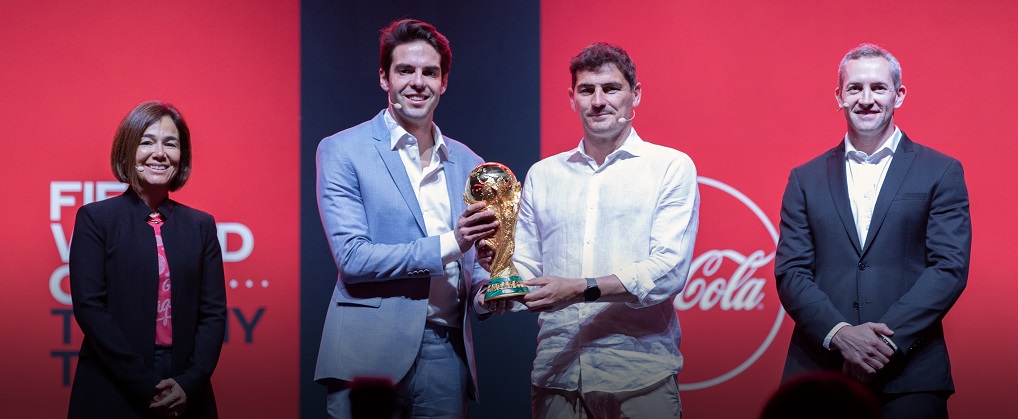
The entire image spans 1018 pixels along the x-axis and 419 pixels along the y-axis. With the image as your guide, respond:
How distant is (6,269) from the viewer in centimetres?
453

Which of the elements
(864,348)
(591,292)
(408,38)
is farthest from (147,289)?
(864,348)

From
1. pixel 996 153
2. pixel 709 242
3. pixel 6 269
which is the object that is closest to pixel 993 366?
pixel 996 153

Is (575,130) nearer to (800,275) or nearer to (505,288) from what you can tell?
(800,275)

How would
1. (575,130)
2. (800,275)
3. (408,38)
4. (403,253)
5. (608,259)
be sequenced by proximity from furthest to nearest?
(575,130)
(408,38)
(800,275)
(608,259)
(403,253)

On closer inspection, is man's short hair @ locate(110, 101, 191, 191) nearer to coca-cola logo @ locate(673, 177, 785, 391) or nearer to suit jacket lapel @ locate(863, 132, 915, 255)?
suit jacket lapel @ locate(863, 132, 915, 255)

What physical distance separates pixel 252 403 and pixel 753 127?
111 inches

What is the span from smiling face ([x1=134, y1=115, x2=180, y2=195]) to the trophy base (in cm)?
114

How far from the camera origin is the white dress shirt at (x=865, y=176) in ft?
10.7

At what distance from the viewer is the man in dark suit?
3.08 meters

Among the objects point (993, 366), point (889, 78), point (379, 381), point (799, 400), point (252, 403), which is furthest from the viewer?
point (252, 403)

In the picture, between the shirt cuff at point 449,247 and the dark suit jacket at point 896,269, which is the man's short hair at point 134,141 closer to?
the shirt cuff at point 449,247

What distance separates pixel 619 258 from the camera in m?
3.14

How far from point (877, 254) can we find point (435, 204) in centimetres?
147

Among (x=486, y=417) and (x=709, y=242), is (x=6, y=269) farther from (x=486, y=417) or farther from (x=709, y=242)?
(x=709, y=242)
